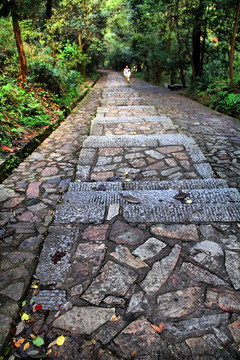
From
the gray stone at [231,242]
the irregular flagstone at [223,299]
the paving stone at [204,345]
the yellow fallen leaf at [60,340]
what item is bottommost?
the paving stone at [204,345]

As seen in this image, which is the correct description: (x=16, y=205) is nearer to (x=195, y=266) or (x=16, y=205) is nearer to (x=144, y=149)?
(x=195, y=266)

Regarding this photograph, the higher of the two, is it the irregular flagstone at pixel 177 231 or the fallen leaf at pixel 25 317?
the irregular flagstone at pixel 177 231

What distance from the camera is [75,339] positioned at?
1491mm

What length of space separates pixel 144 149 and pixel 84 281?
9.50 ft

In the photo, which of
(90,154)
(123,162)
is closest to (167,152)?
(123,162)

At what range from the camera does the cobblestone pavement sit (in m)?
1.49

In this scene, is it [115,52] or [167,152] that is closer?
[167,152]

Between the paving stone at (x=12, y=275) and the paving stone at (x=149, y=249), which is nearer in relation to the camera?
the paving stone at (x=12, y=275)

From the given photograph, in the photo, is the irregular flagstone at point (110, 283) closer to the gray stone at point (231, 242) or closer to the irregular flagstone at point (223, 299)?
the irregular flagstone at point (223, 299)

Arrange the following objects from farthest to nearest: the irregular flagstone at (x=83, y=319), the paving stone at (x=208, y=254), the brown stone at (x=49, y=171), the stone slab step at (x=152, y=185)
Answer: the brown stone at (x=49, y=171), the stone slab step at (x=152, y=185), the paving stone at (x=208, y=254), the irregular flagstone at (x=83, y=319)

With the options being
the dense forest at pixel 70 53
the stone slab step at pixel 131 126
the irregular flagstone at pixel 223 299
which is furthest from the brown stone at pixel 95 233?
the stone slab step at pixel 131 126

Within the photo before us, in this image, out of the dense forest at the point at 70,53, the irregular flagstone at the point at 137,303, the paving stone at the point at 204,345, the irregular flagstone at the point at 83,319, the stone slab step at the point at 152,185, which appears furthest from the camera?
the dense forest at the point at 70,53

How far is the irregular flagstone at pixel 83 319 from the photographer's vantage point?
155cm

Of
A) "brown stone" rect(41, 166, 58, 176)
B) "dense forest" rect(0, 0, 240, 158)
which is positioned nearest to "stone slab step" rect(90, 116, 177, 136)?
"dense forest" rect(0, 0, 240, 158)
